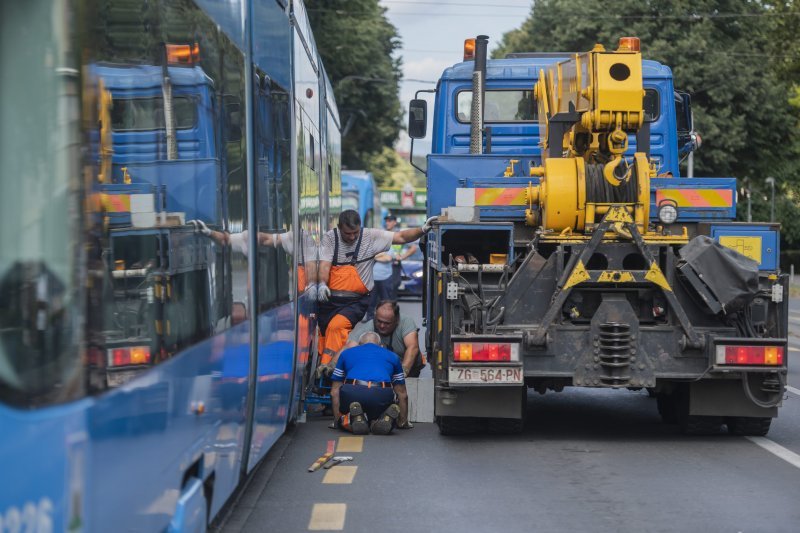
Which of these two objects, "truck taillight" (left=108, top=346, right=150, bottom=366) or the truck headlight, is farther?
the truck headlight

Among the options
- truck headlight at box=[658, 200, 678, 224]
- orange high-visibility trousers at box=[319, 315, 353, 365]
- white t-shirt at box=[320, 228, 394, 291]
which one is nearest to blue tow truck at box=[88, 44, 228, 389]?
truck headlight at box=[658, 200, 678, 224]

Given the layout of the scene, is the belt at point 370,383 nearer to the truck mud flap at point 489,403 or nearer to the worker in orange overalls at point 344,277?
the truck mud flap at point 489,403

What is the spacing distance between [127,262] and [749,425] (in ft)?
24.1

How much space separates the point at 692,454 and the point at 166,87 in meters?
6.12

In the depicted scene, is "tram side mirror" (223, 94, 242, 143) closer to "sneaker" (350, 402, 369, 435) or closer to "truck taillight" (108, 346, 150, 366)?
"truck taillight" (108, 346, 150, 366)

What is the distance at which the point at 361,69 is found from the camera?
48531 millimetres

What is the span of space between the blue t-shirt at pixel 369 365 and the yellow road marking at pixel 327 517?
111 inches

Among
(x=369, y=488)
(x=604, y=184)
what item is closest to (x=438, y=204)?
(x=604, y=184)

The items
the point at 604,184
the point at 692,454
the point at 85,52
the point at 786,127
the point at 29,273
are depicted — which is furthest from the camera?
the point at 786,127

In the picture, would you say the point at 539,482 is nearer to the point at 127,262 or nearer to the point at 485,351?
the point at 485,351

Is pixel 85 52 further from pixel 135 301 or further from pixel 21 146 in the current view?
pixel 135 301

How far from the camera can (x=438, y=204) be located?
38.7 feet

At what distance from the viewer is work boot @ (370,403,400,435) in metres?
10.4

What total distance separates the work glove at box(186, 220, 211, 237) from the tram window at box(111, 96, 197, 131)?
35 centimetres
